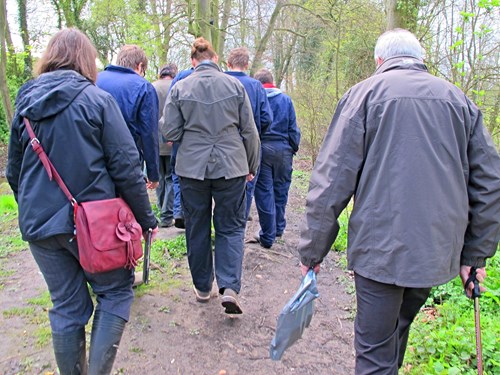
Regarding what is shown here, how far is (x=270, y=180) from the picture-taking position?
5266mm

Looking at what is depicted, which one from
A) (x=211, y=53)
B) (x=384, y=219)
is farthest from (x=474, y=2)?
(x=384, y=219)

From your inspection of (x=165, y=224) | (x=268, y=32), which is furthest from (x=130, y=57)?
(x=268, y=32)

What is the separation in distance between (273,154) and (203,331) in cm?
241

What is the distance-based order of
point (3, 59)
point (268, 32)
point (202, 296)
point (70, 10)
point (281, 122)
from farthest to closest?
point (70, 10), point (268, 32), point (3, 59), point (281, 122), point (202, 296)

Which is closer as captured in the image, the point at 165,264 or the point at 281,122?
the point at 165,264

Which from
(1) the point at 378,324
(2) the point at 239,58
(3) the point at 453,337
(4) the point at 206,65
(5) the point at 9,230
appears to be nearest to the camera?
(1) the point at 378,324

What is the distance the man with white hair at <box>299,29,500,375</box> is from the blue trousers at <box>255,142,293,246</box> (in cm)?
289

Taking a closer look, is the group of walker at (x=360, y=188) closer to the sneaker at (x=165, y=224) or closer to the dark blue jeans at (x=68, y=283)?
the dark blue jeans at (x=68, y=283)

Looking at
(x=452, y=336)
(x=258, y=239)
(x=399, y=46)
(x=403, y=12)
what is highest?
(x=403, y=12)

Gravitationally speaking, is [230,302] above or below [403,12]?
below

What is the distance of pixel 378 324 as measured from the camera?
2.15 meters

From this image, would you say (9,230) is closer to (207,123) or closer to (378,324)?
(207,123)

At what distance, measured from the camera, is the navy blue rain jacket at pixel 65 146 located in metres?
2.22

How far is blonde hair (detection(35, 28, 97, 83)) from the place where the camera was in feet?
7.75
